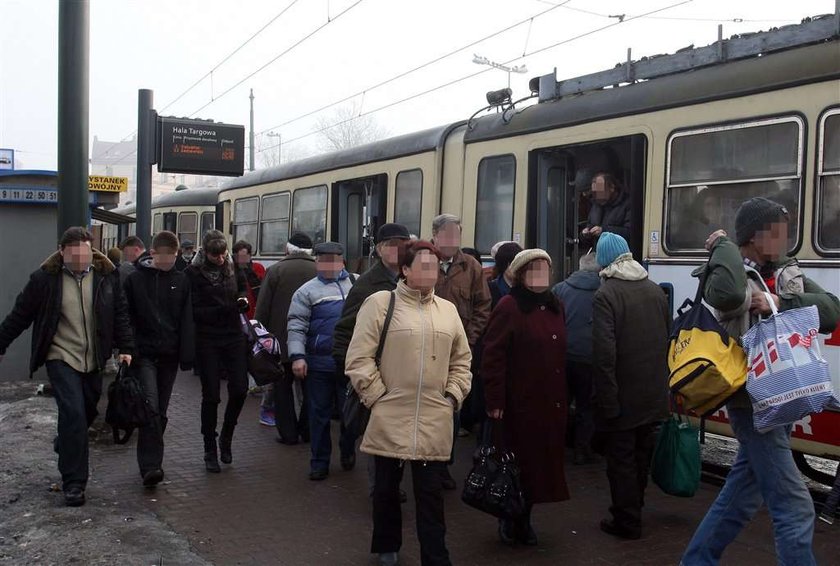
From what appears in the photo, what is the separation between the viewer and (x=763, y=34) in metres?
6.61

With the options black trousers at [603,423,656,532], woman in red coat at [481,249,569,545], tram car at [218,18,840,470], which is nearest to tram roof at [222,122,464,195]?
tram car at [218,18,840,470]

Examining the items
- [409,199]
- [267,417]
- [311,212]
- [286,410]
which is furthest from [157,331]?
[311,212]

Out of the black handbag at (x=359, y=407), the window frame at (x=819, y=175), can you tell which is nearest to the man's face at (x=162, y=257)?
the black handbag at (x=359, y=407)

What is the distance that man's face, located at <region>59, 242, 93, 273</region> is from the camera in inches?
237

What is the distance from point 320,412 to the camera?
22.3 feet

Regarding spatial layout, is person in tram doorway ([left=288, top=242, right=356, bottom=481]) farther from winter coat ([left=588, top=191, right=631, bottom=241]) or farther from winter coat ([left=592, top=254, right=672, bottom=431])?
winter coat ([left=588, top=191, right=631, bottom=241])

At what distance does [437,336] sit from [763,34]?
12.7 ft

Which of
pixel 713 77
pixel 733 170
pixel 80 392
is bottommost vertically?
pixel 80 392

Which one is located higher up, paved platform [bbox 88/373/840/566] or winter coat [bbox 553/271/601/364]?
winter coat [bbox 553/271/601/364]

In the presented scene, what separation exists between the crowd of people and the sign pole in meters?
7.14

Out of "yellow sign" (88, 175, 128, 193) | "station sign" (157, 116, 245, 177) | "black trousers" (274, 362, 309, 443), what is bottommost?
"black trousers" (274, 362, 309, 443)

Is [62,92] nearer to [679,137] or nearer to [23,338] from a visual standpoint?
[23,338]

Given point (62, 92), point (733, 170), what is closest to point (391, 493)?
point (733, 170)

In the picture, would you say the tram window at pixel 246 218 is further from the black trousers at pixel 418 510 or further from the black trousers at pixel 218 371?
the black trousers at pixel 418 510
